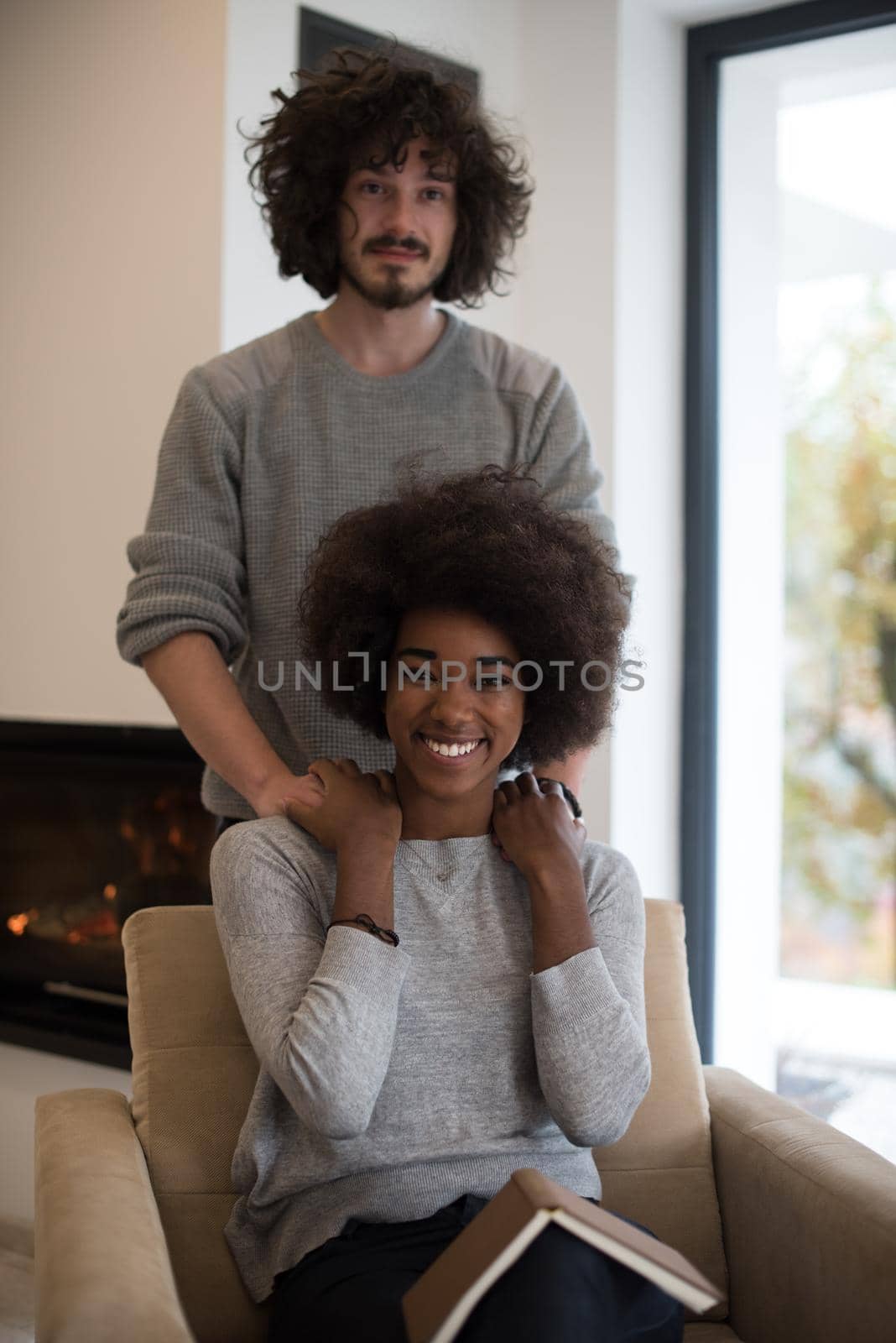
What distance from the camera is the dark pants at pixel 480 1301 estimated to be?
44.3 inches

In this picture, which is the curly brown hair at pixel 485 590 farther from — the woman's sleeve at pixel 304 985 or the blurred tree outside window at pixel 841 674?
the blurred tree outside window at pixel 841 674

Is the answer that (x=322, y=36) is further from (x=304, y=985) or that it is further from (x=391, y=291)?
(x=304, y=985)

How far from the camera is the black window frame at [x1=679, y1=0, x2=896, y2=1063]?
2949 millimetres

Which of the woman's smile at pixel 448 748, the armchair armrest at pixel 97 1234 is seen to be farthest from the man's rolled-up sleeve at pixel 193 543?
the armchair armrest at pixel 97 1234

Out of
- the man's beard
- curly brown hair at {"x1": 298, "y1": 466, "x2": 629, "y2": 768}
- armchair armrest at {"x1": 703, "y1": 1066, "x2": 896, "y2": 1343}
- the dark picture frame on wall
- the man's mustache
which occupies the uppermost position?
the dark picture frame on wall

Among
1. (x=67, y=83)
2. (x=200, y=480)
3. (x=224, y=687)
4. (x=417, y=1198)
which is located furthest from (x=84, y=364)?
(x=417, y=1198)

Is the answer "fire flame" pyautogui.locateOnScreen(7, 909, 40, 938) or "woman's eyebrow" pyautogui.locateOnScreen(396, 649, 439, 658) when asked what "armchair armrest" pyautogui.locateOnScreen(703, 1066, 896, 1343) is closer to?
"woman's eyebrow" pyautogui.locateOnScreen(396, 649, 439, 658)

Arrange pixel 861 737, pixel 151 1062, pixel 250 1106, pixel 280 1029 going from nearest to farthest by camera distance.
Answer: pixel 280 1029
pixel 250 1106
pixel 151 1062
pixel 861 737

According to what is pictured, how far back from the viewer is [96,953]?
285 centimetres

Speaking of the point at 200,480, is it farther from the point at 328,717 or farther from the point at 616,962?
the point at 616,962

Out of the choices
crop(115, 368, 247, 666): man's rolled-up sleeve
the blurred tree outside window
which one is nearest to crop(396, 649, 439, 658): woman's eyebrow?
crop(115, 368, 247, 666): man's rolled-up sleeve

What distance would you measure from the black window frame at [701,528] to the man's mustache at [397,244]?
134 centimetres

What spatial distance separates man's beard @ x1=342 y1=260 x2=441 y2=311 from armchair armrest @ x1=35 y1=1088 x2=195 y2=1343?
3.37 feet

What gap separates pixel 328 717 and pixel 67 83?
1638mm
